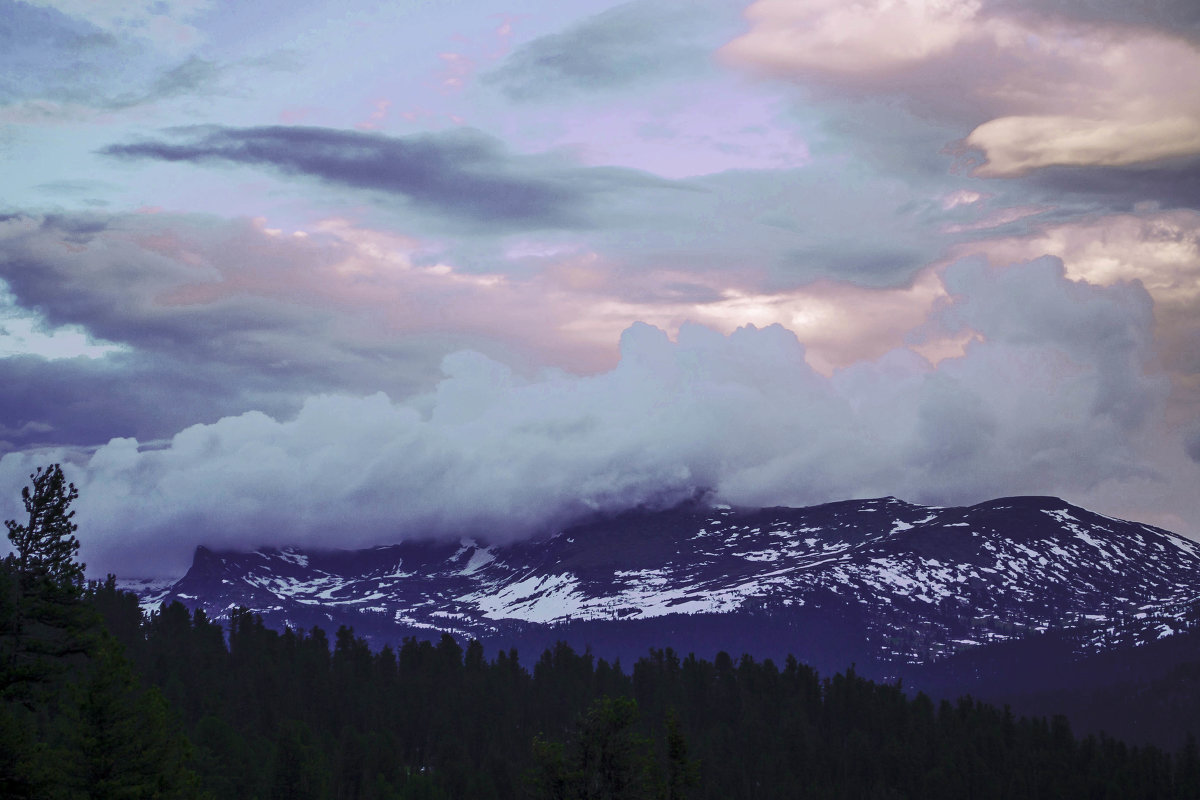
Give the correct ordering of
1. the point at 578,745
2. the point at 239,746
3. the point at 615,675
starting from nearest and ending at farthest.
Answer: the point at 578,745
the point at 239,746
the point at 615,675

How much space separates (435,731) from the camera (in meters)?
158

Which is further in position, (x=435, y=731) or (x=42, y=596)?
(x=435, y=731)

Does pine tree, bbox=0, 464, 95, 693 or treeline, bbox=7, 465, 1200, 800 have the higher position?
pine tree, bbox=0, 464, 95, 693

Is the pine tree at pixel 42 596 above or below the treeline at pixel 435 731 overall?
above

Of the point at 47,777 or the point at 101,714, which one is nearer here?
the point at 47,777

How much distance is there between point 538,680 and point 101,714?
143 m

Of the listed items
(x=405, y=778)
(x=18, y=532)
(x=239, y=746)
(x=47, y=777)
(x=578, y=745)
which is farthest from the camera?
(x=405, y=778)

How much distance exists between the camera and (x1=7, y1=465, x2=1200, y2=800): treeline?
1948 inches

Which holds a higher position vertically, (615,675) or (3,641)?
(3,641)

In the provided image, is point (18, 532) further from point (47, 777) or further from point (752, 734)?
point (752, 734)

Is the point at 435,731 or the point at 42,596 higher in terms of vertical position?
the point at 42,596

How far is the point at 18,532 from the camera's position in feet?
160

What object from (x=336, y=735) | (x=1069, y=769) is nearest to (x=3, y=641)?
(x=336, y=735)

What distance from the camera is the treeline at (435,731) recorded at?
49.5 m
